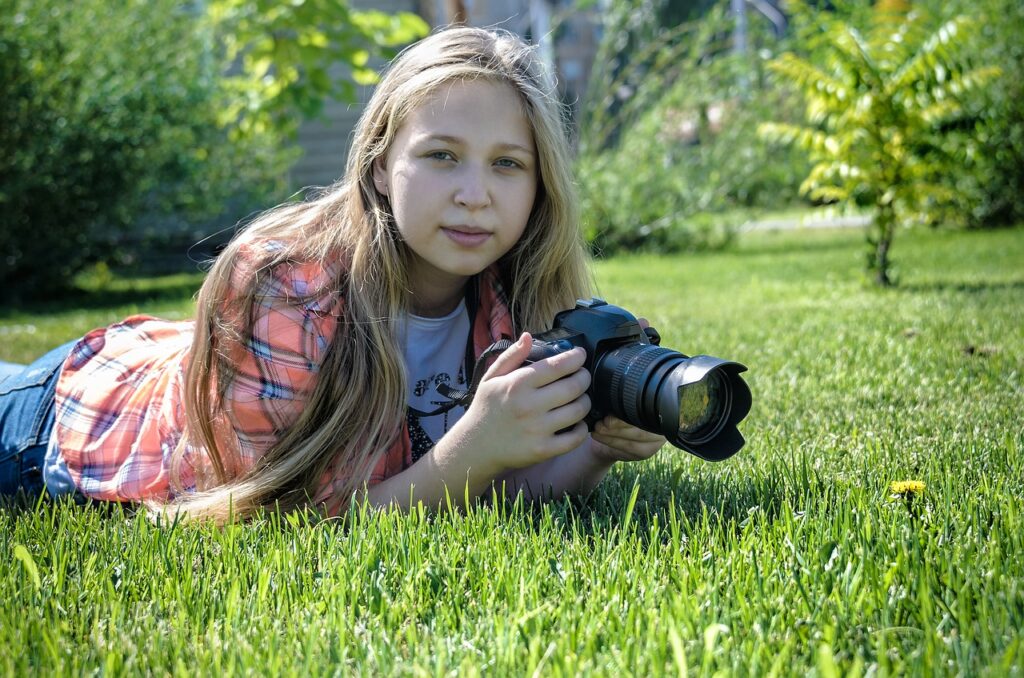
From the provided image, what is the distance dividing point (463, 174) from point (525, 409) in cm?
57

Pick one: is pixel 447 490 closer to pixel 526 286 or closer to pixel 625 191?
pixel 526 286

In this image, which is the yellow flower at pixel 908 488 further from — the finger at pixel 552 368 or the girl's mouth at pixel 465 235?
the girl's mouth at pixel 465 235

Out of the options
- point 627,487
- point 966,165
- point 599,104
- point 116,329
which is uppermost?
point 599,104

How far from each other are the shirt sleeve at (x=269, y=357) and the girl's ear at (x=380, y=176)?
1.06 feet

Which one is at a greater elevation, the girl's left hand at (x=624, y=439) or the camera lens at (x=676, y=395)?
the camera lens at (x=676, y=395)

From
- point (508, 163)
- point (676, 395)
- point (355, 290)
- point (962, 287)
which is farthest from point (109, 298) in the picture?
point (676, 395)

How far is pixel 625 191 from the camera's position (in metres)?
9.84

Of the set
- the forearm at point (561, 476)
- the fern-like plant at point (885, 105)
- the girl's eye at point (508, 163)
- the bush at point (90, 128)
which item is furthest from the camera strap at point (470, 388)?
the bush at point (90, 128)

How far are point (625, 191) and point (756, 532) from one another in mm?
8194

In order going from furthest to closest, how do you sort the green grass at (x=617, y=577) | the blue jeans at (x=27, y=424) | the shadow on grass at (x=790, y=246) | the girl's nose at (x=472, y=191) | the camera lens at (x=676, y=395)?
the shadow on grass at (x=790, y=246)
the blue jeans at (x=27, y=424)
the girl's nose at (x=472, y=191)
the camera lens at (x=676, y=395)
the green grass at (x=617, y=577)

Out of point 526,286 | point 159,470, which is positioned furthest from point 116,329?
point 526,286

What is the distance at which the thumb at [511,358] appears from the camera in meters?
1.92

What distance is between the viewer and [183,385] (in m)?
2.25

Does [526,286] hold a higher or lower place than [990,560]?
higher
